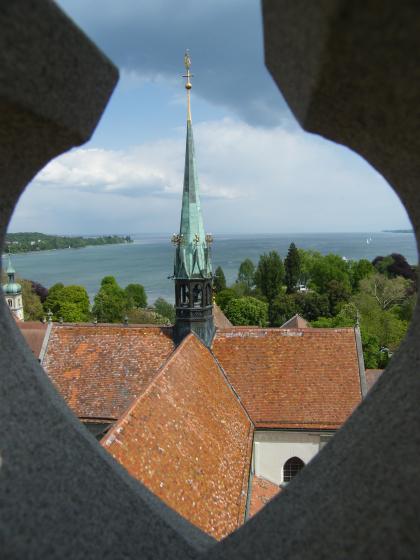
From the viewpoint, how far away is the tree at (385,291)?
161 ft

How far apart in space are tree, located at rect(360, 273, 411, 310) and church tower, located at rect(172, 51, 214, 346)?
35.4 meters

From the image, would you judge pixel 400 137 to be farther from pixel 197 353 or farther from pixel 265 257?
pixel 265 257

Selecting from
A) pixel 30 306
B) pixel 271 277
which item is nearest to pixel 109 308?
pixel 30 306

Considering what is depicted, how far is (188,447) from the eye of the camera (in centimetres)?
996

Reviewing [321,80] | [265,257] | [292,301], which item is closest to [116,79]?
[321,80]

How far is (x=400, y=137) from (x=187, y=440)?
8.94 meters

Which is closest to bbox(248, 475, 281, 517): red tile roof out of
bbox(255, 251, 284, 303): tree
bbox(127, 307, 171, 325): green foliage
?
bbox(127, 307, 171, 325): green foliage

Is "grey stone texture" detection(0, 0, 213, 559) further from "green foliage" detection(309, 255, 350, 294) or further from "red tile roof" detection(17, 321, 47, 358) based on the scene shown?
"green foliage" detection(309, 255, 350, 294)

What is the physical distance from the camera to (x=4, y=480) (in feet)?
9.43

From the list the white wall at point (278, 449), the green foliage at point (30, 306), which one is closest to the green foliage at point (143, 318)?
the green foliage at point (30, 306)

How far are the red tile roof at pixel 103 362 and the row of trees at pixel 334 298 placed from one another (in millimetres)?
9673

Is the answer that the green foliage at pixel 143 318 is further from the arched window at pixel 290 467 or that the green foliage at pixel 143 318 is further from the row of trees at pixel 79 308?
the arched window at pixel 290 467

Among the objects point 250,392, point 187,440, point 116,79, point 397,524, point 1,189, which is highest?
point 116,79

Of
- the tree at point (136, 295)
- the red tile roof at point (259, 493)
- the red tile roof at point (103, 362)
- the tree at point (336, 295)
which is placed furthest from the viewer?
the tree at point (136, 295)
